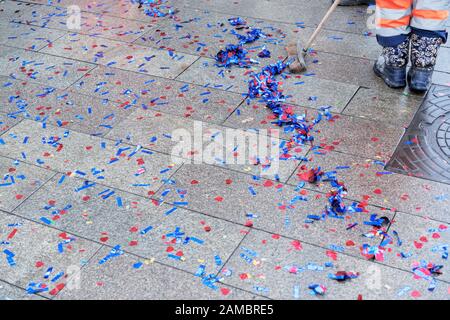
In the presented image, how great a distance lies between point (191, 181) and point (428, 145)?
1.62 metres

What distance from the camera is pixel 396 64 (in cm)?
490

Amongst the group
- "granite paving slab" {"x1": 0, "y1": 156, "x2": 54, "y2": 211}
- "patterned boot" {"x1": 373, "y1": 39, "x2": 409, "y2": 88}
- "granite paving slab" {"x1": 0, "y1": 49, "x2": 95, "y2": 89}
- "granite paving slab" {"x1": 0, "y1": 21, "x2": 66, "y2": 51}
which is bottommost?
"granite paving slab" {"x1": 0, "y1": 21, "x2": 66, "y2": 51}

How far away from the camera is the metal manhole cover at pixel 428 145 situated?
402 centimetres

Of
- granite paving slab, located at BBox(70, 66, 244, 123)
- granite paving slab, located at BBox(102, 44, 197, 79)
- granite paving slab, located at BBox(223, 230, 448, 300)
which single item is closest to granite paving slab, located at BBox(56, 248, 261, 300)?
A: granite paving slab, located at BBox(223, 230, 448, 300)

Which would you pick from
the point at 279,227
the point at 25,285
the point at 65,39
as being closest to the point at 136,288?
the point at 25,285

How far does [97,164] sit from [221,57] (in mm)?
1778

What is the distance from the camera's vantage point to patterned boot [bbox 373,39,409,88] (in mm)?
4883

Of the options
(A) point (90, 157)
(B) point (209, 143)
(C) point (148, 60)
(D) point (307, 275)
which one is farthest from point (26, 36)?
(D) point (307, 275)

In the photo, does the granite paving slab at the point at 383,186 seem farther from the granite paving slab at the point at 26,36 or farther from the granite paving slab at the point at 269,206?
the granite paving slab at the point at 26,36

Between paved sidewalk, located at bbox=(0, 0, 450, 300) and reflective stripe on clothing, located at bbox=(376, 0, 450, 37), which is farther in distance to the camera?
reflective stripe on clothing, located at bbox=(376, 0, 450, 37)

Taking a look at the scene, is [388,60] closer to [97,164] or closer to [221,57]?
[221,57]

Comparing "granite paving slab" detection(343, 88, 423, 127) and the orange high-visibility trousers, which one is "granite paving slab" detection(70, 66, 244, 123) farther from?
the orange high-visibility trousers

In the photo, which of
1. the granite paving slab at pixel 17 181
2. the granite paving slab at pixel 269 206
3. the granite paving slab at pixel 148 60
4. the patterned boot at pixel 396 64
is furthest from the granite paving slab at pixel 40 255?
the patterned boot at pixel 396 64
